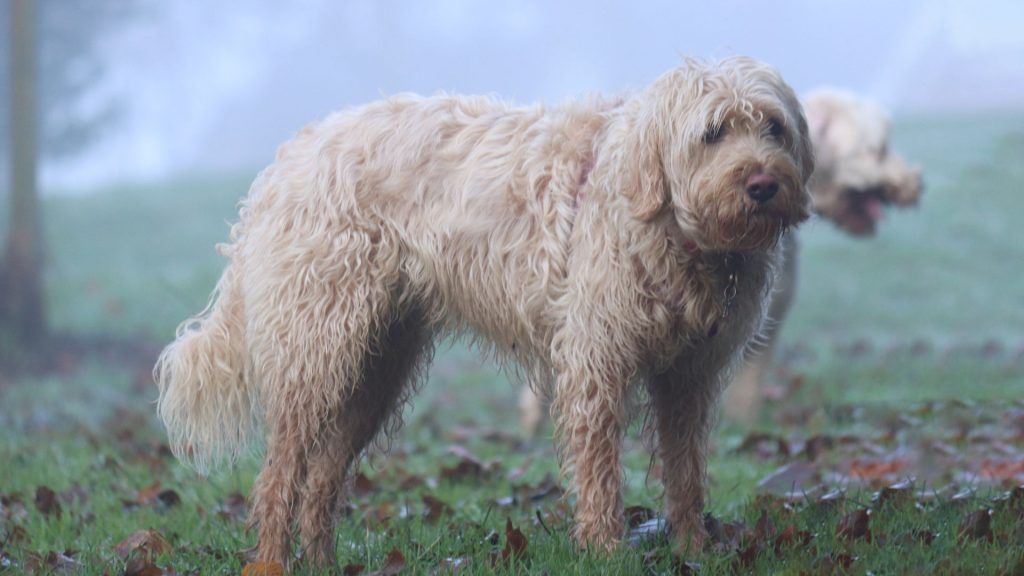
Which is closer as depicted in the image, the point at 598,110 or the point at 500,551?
the point at 500,551

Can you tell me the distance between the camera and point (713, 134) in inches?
171

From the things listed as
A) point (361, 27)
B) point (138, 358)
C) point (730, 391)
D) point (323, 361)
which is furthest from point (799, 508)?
point (361, 27)

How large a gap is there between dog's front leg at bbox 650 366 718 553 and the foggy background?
64.3 feet

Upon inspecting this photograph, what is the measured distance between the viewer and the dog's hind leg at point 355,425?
502cm

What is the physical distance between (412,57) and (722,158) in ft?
83.8

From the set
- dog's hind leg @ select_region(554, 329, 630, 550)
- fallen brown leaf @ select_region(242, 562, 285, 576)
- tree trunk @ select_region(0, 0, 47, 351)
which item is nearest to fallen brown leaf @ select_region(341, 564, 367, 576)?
fallen brown leaf @ select_region(242, 562, 285, 576)

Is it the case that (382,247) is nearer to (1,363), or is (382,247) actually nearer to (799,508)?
(799,508)

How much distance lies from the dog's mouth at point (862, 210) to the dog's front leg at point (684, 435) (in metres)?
4.28

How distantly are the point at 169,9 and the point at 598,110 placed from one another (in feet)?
82.8

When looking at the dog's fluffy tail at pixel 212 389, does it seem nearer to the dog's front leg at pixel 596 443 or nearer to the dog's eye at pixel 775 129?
the dog's front leg at pixel 596 443

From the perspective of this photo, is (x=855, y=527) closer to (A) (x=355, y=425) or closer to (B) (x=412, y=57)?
(A) (x=355, y=425)

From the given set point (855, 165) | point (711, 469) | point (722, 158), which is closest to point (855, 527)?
point (722, 158)

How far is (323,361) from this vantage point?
489 cm

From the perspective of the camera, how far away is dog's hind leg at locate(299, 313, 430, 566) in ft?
16.5
